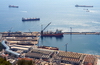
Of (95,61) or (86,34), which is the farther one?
(86,34)

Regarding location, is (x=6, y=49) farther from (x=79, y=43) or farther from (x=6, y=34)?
(x=79, y=43)

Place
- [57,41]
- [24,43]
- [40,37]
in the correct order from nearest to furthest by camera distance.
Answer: [24,43] < [57,41] < [40,37]

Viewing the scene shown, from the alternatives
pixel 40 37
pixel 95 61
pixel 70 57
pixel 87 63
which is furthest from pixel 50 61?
pixel 40 37

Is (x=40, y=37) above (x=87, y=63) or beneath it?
above

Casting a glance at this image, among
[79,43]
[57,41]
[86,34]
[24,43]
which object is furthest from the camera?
[86,34]

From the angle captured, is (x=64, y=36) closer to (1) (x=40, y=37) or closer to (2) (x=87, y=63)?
(1) (x=40, y=37)

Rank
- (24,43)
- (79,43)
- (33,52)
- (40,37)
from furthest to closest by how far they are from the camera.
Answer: (40,37), (79,43), (24,43), (33,52)

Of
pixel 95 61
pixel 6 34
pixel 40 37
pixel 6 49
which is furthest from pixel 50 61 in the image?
pixel 6 34

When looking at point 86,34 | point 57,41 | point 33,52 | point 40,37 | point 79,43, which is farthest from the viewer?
point 86,34

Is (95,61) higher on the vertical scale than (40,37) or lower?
lower
